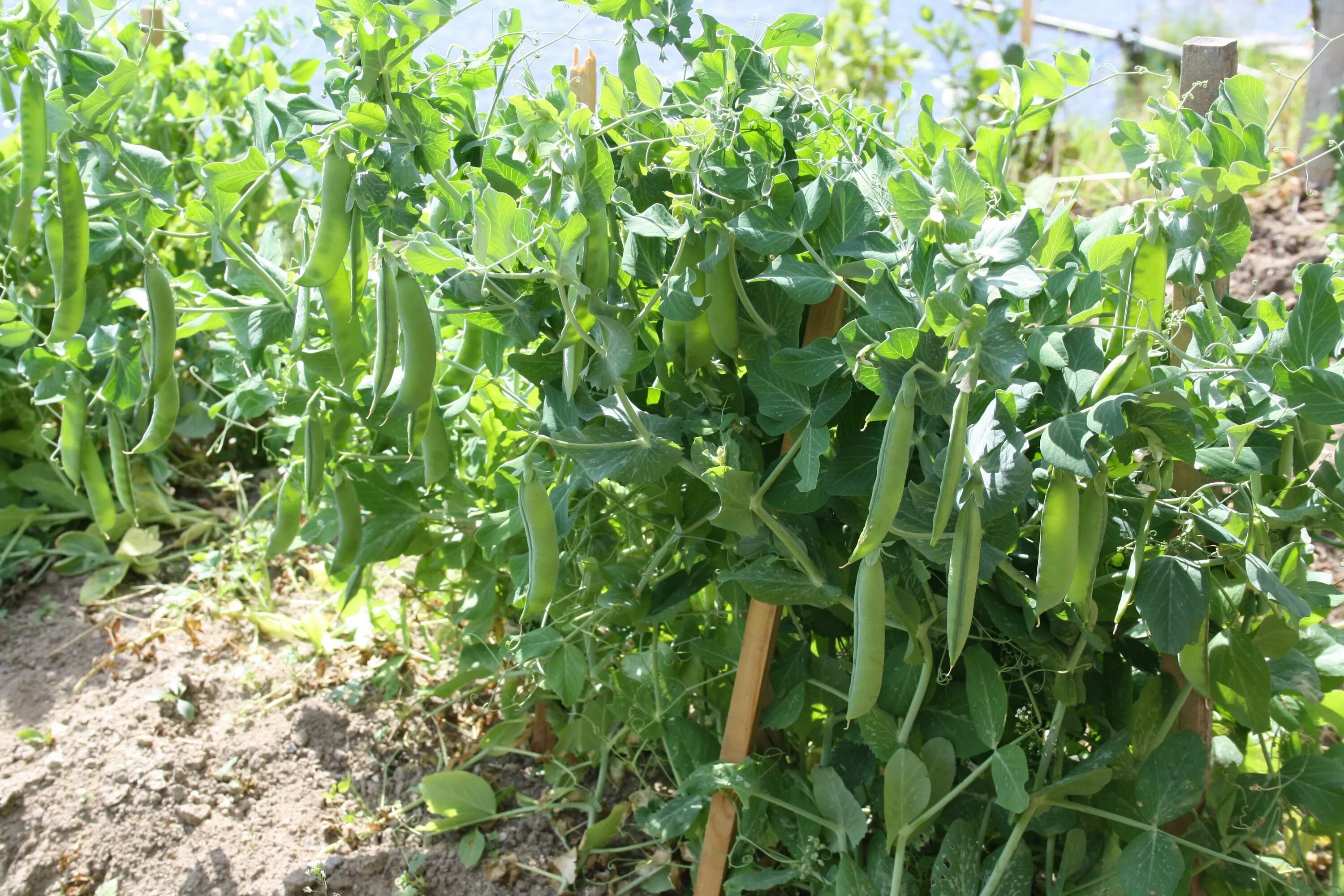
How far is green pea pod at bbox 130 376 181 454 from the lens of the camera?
Answer: 1.55 m

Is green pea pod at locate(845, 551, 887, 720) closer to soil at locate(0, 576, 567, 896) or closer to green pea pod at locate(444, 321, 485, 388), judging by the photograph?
green pea pod at locate(444, 321, 485, 388)

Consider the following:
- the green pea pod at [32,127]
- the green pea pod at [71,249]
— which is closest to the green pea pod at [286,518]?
the green pea pod at [71,249]

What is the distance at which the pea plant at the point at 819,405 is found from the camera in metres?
1.09

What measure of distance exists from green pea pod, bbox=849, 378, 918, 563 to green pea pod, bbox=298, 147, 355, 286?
64 cm

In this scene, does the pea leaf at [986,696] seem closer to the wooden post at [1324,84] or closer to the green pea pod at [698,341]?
the green pea pod at [698,341]

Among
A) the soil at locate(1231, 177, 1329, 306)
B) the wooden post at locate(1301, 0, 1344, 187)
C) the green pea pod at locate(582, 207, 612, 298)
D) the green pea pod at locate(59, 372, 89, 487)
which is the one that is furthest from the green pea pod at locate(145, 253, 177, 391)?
the wooden post at locate(1301, 0, 1344, 187)

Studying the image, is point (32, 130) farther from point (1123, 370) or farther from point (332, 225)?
point (1123, 370)

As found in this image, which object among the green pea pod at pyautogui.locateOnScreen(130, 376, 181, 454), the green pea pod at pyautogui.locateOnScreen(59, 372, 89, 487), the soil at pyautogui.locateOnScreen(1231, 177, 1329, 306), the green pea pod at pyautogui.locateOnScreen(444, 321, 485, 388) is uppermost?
the green pea pod at pyautogui.locateOnScreen(444, 321, 485, 388)

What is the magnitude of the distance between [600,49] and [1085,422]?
3.54m

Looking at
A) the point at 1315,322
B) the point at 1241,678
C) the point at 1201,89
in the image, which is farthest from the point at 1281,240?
the point at 1315,322

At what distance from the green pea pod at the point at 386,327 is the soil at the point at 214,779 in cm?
97

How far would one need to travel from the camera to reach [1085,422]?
103 cm

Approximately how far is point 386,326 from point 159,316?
378mm

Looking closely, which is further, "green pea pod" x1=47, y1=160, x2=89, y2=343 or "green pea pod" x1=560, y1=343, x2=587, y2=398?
"green pea pod" x1=47, y1=160, x2=89, y2=343
